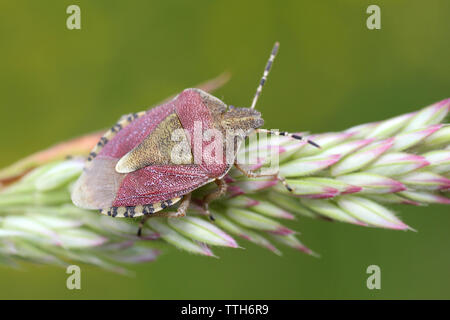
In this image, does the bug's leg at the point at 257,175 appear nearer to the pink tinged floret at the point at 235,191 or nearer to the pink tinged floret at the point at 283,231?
the pink tinged floret at the point at 235,191

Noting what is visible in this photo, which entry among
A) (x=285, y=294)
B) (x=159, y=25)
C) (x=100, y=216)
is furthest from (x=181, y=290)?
(x=159, y=25)

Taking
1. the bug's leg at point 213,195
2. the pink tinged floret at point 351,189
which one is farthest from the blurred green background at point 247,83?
the pink tinged floret at point 351,189

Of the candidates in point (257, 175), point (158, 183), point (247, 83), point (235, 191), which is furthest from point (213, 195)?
point (247, 83)

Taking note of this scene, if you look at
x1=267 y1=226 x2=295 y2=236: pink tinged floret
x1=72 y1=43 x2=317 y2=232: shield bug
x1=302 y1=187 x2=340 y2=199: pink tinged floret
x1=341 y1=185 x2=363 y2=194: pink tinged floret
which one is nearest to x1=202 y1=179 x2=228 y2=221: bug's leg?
x1=72 y1=43 x2=317 y2=232: shield bug

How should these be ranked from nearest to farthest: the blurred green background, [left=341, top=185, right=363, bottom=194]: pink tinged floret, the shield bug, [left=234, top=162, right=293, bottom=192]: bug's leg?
[left=341, top=185, right=363, bottom=194]: pink tinged floret, [left=234, top=162, right=293, bottom=192]: bug's leg, the shield bug, the blurred green background

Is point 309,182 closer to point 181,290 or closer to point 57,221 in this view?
point 57,221

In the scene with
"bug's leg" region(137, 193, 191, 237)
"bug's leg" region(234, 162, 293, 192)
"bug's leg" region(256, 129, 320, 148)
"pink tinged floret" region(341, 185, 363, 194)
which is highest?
"bug's leg" region(256, 129, 320, 148)

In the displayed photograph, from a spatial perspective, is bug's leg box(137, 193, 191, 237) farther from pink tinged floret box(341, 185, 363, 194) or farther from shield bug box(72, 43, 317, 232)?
pink tinged floret box(341, 185, 363, 194)
